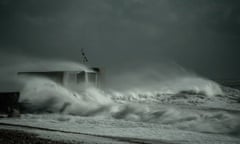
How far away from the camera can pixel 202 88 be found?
32.2 meters

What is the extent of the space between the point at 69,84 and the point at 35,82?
2124 mm

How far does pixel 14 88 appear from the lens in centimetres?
1544

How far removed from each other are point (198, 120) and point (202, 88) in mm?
22206

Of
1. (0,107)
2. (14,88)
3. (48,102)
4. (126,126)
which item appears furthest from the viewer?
(14,88)

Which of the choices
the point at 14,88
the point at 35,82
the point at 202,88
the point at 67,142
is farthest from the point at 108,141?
the point at 202,88

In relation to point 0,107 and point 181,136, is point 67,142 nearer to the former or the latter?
point 181,136

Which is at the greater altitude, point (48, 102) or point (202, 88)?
point (202, 88)

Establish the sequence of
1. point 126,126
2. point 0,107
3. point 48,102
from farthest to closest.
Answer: point 48,102 → point 0,107 → point 126,126

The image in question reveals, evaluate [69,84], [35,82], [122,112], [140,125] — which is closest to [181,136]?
[140,125]

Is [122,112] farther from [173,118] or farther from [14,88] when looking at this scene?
[14,88]

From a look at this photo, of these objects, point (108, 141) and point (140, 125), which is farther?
point (140, 125)

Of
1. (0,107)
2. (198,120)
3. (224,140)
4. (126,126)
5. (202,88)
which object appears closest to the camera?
(224,140)

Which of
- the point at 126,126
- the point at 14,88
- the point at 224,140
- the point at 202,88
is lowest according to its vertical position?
the point at 224,140

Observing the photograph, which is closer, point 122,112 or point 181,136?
point 181,136
